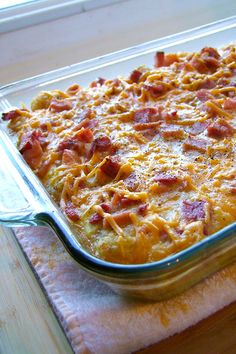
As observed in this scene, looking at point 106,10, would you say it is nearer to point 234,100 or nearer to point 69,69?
point 69,69

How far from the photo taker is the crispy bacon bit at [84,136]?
1.60 meters

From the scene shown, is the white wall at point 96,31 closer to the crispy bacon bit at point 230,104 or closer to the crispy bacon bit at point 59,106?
the crispy bacon bit at point 59,106

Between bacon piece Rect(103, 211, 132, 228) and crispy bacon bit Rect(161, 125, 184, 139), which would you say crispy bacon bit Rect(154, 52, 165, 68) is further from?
bacon piece Rect(103, 211, 132, 228)

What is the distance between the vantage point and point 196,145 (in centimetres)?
150

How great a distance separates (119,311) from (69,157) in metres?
0.57

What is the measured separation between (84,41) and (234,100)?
1157 mm

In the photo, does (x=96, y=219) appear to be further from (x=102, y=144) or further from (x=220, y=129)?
(x=220, y=129)

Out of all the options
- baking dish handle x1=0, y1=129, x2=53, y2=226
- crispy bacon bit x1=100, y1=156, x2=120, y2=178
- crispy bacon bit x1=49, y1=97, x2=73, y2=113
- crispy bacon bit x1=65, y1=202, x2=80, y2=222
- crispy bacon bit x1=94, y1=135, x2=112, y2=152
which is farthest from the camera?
crispy bacon bit x1=49, y1=97, x2=73, y2=113

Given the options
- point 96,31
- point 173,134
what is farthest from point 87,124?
point 96,31

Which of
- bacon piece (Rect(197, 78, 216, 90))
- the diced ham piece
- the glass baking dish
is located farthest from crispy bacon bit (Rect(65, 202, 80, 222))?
bacon piece (Rect(197, 78, 216, 90))

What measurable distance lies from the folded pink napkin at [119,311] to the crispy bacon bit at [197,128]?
0.52 meters

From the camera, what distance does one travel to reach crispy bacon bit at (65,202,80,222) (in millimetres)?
1329

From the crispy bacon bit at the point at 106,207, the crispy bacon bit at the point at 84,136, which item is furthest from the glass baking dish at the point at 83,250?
the crispy bacon bit at the point at 84,136

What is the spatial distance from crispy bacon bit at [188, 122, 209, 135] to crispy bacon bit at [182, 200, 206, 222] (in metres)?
0.38
